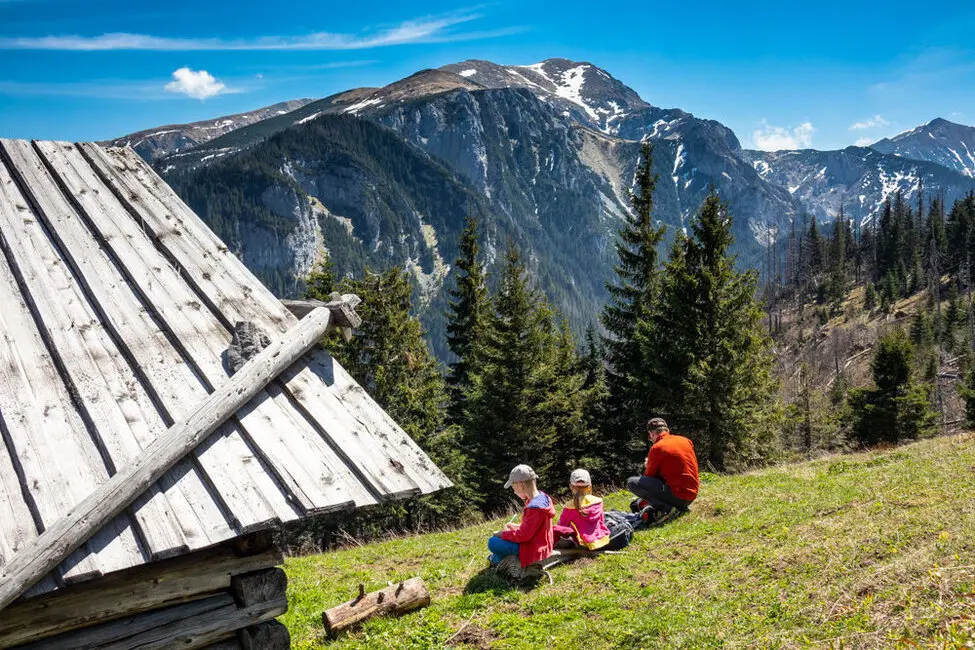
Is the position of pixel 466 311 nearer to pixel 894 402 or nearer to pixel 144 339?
pixel 894 402

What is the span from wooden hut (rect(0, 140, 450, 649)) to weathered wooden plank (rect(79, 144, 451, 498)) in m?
0.02

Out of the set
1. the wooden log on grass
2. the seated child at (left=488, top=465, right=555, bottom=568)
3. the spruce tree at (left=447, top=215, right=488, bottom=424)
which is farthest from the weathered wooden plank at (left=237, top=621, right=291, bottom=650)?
the spruce tree at (left=447, top=215, right=488, bottom=424)

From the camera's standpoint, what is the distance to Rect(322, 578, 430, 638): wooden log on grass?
7.84m

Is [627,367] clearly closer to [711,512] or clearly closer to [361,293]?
[361,293]

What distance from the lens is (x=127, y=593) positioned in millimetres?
4199

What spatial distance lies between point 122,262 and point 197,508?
2604mm

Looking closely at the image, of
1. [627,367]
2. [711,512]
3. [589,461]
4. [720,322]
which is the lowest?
[589,461]

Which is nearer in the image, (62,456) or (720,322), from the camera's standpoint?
(62,456)

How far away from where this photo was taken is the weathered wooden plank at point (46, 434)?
11.5ft

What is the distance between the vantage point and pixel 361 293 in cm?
2967

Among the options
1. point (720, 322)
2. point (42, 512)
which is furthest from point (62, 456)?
point (720, 322)

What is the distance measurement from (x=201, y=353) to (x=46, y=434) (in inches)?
42.9

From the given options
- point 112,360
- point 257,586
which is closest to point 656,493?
point 257,586

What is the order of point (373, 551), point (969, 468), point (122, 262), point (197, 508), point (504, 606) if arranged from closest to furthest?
point (197, 508) → point (122, 262) → point (504, 606) → point (969, 468) → point (373, 551)
